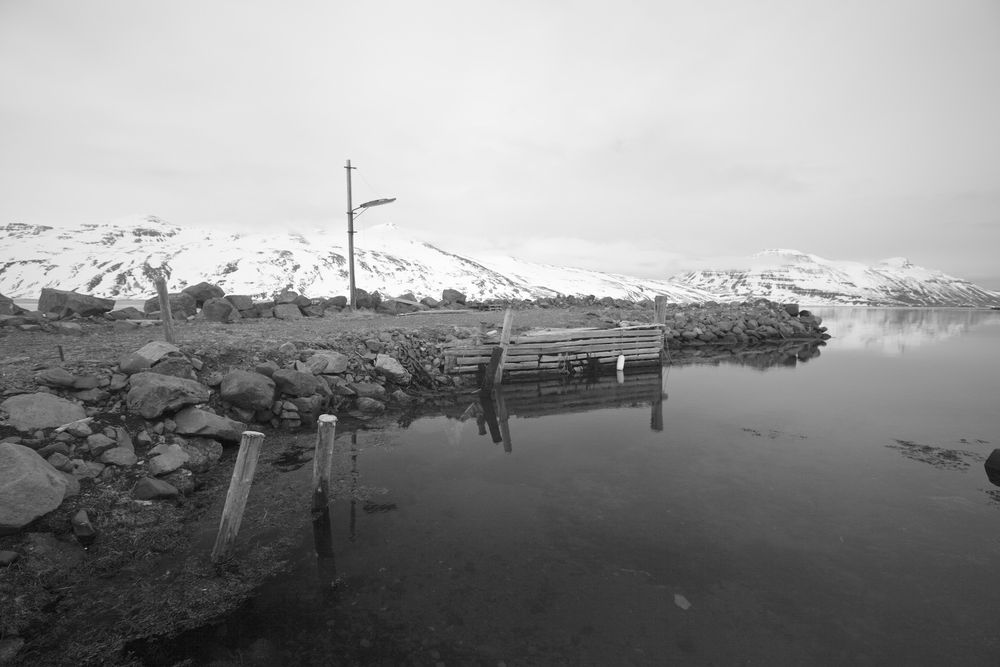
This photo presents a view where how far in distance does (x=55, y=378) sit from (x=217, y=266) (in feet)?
489

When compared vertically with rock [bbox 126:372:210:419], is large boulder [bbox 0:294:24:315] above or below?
above

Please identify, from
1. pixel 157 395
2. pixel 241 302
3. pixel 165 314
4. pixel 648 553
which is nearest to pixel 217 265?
pixel 241 302

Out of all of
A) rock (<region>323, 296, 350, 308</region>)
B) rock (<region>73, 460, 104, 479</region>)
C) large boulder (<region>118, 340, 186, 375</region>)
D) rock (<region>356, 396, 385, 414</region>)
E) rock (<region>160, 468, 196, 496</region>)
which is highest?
rock (<region>323, 296, 350, 308</region>)

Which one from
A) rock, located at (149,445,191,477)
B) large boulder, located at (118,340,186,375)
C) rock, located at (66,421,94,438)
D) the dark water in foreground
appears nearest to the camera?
the dark water in foreground

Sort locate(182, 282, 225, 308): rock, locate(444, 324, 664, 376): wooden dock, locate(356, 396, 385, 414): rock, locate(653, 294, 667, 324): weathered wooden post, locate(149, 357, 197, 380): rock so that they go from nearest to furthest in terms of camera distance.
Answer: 1. locate(149, 357, 197, 380): rock
2. locate(356, 396, 385, 414): rock
3. locate(444, 324, 664, 376): wooden dock
4. locate(182, 282, 225, 308): rock
5. locate(653, 294, 667, 324): weathered wooden post

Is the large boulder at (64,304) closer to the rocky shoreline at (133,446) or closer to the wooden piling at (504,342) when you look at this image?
the rocky shoreline at (133,446)

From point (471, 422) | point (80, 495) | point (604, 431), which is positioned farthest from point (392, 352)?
point (80, 495)

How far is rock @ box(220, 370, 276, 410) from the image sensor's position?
35.6 ft

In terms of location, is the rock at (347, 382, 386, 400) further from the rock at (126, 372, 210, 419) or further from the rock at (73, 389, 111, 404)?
the rock at (73, 389, 111, 404)

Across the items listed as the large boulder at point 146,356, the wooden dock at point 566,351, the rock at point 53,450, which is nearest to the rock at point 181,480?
the rock at point 53,450

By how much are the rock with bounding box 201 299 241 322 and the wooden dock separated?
11.5 meters

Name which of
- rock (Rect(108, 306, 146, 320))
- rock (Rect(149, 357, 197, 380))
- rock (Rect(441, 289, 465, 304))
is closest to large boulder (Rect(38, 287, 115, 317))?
rock (Rect(108, 306, 146, 320))

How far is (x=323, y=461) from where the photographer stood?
7.75m

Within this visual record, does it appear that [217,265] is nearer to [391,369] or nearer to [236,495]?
[391,369]
